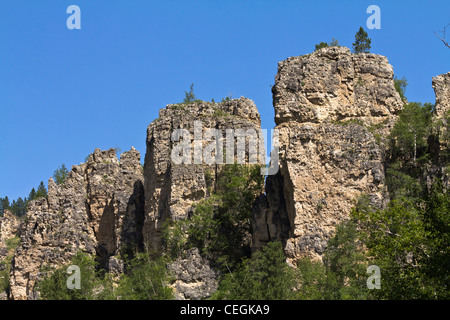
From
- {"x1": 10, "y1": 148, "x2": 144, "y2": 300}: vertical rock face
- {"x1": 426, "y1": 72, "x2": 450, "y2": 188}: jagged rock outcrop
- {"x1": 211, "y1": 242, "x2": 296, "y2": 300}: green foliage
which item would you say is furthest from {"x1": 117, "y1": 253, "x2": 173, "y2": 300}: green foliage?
{"x1": 426, "y1": 72, "x2": 450, "y2": 188}: jagged rock outcrop

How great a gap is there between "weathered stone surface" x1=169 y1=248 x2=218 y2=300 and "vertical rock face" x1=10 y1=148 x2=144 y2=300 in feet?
44.8

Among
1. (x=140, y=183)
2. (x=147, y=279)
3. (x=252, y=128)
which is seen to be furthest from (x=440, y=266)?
(x=140, y=183)

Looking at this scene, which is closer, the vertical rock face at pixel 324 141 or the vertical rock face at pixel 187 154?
the vertical rock face at pixel 324 141

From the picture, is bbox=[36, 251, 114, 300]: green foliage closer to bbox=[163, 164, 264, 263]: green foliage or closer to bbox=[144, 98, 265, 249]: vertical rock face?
bbox=[163, 164, 264, 263]: green foliage

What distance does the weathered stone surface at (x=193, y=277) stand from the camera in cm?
7062

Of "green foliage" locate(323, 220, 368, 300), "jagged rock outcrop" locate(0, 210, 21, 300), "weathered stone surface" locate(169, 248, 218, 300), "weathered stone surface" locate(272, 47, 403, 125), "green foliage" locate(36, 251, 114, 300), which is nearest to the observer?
"green foliage" locate(323, 220, 368, 300)

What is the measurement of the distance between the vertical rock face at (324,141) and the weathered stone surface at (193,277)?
4883 millimetres

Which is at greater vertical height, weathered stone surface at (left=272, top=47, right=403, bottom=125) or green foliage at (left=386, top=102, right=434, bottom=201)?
weathered stone surface at (left=272, top=47, right=403, bottom=125)

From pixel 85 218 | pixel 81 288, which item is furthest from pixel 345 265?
pixel 85 218

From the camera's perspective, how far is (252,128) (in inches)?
3351

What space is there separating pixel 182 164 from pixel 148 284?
1780 centimetres

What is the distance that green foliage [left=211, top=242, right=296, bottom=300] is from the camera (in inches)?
2453

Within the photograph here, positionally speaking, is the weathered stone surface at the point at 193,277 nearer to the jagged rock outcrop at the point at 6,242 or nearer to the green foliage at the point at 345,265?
the green foliage at the point at 345,265

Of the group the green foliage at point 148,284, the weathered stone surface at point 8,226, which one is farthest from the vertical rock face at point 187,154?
the weathered stone surface at point 8,226
